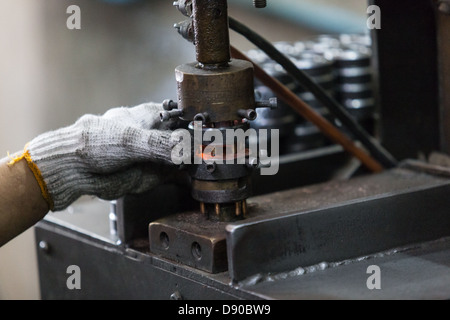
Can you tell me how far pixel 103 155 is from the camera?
4.35ft

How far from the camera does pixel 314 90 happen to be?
1.57 meters

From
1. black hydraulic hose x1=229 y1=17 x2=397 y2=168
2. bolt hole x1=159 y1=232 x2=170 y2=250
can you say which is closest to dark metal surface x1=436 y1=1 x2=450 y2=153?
black hydraulic hose x1=229 y1=17 x2=397 y2=168

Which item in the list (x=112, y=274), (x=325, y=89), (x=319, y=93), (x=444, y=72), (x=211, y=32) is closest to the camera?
(x=211, y=32)

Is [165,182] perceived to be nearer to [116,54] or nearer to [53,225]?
[53,225]

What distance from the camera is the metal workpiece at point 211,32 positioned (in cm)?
123

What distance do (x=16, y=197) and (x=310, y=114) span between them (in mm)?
640

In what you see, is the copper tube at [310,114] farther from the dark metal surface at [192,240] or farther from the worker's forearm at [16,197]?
the worker's forearm at [16,197]

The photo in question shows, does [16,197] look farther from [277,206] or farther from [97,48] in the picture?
[97,48]

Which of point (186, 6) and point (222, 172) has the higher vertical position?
point (186, 6)

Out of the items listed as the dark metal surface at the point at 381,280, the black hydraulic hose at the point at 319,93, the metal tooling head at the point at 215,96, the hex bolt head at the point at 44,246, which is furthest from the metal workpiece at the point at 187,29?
the hex bolt head at the point at 44,246

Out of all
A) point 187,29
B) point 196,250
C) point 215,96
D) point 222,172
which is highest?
point 187,29

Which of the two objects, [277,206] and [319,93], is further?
[319,93]
